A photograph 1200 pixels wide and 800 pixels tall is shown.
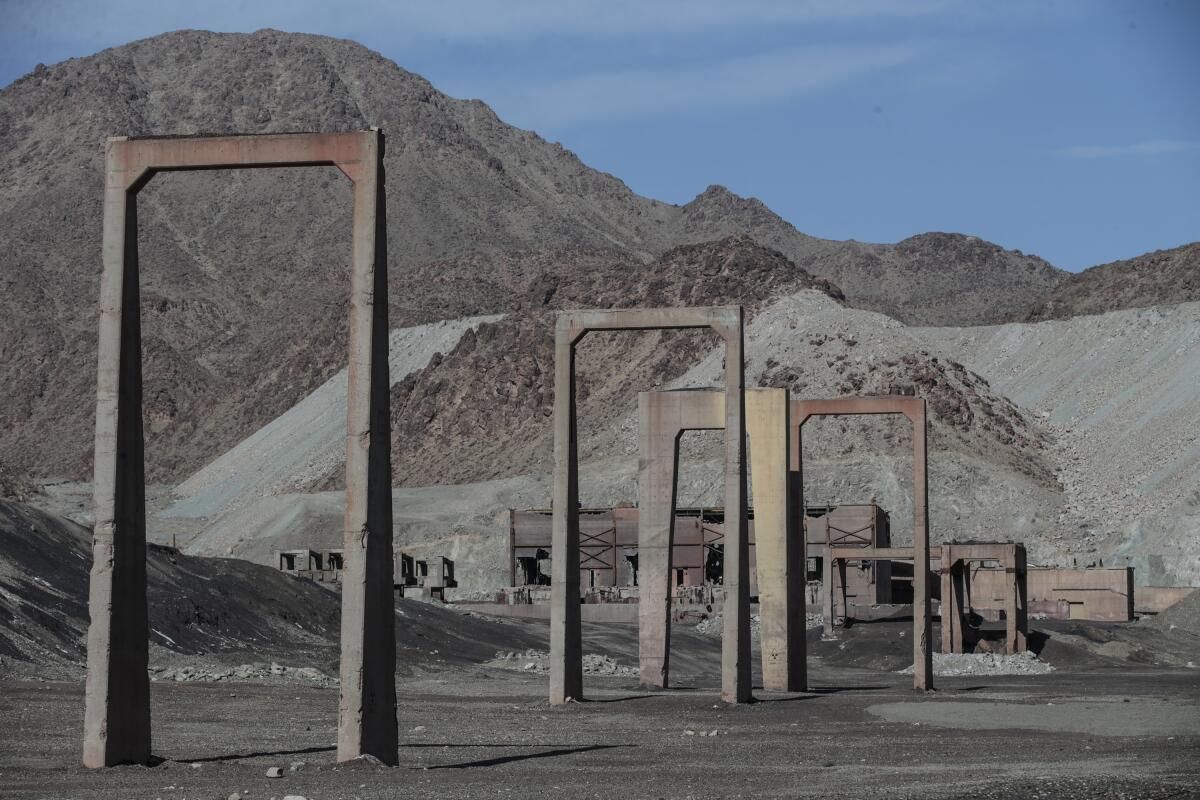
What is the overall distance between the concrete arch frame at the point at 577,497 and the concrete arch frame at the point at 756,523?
9.55 ft

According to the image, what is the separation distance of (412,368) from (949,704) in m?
91.6

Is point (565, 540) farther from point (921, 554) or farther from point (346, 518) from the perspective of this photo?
point (346, 518)

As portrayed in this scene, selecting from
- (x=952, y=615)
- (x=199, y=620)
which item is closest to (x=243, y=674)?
(x=199, y=620)

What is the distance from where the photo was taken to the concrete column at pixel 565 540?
23812mm

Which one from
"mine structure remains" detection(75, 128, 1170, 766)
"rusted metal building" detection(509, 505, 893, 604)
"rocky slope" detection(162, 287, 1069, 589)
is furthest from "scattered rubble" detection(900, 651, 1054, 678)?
"rocky slope" detection(162, 287, 1069, 589)

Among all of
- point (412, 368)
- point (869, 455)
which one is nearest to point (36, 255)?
point (412, 368)

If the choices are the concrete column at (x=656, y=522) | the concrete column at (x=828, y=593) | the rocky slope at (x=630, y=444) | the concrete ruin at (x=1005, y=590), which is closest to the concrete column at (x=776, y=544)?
the concrete column at (x=656, y=522)

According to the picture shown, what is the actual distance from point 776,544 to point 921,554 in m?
2.34

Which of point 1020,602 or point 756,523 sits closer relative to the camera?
point 756,523

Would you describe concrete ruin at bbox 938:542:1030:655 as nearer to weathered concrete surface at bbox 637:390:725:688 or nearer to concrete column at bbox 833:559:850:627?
concrete column at bbox 833:559:850:627

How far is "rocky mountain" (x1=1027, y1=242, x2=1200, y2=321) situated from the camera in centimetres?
11506

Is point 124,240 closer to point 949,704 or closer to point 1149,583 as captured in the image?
point 949,704

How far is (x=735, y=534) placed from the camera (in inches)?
944

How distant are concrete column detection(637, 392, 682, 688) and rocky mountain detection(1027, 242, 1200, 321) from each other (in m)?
89.6
